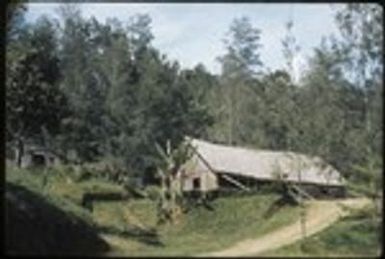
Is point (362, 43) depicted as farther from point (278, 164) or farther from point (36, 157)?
point (36, 157)

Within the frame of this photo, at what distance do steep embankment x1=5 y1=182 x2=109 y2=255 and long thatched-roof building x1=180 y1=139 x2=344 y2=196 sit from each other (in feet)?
10.7

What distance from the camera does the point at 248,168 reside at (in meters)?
13.6

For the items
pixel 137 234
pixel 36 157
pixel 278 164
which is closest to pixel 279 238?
pixel 137 234

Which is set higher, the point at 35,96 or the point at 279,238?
the point at 35,96

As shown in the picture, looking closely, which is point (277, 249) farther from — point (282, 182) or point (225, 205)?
point (225, 205)

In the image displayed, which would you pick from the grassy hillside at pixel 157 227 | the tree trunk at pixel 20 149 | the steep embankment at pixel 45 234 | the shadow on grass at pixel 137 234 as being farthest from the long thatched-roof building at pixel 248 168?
the steep embankment at pixel 45 234

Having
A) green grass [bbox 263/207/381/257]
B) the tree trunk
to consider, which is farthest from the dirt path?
the tree trunk

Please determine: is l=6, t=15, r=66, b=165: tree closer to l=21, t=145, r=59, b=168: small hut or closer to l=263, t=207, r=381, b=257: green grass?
l=21, t=145, r=59, b=168: small hut

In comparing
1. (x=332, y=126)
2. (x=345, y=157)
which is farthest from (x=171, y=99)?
(x=345, y=157)

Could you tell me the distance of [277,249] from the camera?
521 centimetres

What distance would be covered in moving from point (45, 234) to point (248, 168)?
8.52 metres

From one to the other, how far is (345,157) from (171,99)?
577cm

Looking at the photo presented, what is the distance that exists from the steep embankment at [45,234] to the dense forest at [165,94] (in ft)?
4.30

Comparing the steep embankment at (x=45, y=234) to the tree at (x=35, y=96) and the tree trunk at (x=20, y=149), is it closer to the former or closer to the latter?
the tree at (x=35, y=96)
